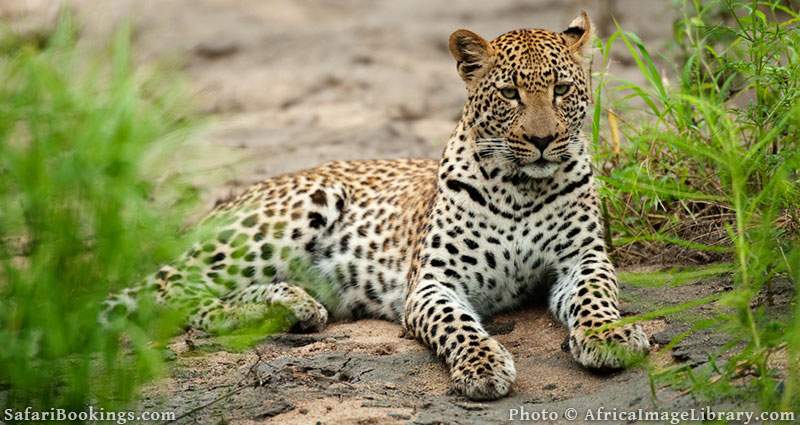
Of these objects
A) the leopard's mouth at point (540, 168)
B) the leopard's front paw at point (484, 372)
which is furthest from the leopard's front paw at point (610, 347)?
the leopard's mouth at point (540, 168)

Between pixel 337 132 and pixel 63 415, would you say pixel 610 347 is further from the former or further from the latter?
pixel 337 132

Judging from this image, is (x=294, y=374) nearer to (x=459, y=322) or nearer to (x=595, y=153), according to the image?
(x=459, y=322)

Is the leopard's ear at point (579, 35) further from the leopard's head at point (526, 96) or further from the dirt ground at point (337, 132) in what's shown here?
the dirt ground at point (337, 132)

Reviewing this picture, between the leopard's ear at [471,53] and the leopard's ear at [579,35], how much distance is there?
0.53 meters

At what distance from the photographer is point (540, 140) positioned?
6719 millimetres

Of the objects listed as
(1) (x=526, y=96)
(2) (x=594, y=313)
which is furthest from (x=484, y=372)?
(1) (x=526, y=96)

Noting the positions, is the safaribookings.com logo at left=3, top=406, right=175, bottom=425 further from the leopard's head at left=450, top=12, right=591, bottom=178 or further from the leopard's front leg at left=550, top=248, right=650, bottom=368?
the leopard's head at left=450, top=12, right=591, bottom=178

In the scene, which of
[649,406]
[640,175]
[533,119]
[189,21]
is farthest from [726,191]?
[189,21]

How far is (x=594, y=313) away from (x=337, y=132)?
20.0 ft

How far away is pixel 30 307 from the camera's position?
4.68m

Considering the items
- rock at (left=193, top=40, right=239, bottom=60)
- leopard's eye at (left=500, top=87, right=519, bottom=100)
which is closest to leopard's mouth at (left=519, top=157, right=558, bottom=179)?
leopard's eye at (left=500, top=87, right=519, bottom=100)

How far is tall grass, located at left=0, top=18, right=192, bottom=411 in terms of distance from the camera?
4.66m

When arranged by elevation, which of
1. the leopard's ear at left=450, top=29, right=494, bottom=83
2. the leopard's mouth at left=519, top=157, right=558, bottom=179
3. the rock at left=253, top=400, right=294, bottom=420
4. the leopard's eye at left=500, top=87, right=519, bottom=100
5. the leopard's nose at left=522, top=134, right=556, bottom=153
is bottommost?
the rock at left=253, top=400, right=294, bottom=420

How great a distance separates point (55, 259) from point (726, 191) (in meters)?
4.48
